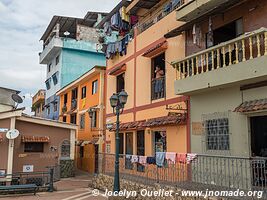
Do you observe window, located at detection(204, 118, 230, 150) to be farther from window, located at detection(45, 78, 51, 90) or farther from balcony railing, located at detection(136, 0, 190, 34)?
window, located at detection(45, 78, 51, 90)

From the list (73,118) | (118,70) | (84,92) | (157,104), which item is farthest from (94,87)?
(157,104)

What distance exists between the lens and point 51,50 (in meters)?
35.2

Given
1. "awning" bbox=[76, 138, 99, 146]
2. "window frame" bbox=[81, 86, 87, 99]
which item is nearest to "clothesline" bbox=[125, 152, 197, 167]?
"awning" bbox=[76, 138, 99, 146]

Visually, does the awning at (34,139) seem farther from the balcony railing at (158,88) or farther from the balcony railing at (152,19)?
the balcony railing at (152,19)

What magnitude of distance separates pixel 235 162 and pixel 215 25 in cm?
473

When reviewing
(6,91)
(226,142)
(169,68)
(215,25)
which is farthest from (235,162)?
(6,91)

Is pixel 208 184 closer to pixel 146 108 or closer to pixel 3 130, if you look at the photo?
pixel 146 108

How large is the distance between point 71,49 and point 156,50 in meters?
22.3

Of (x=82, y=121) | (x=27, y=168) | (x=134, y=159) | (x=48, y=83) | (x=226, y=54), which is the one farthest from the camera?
(x=48, y=83)

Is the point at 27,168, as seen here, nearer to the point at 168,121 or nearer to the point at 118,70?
the point at 118,70

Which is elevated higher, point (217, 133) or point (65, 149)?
point (217, 133)

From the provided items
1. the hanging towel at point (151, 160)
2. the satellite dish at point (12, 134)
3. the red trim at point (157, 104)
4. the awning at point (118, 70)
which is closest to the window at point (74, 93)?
the awning at point (118, 70)

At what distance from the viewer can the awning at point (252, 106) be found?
8.40 m

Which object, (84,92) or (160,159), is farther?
(84,92)
